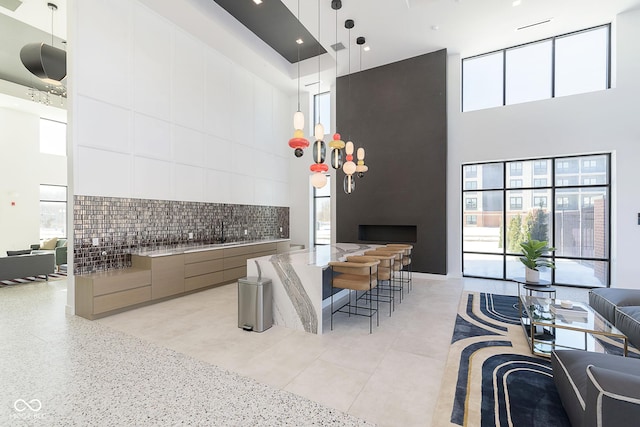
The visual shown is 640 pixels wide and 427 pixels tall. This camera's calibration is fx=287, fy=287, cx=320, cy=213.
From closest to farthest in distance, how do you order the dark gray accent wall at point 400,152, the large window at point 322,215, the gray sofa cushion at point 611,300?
the gray sofa cushion at point 611,300, the dark gray accent wall at point 400,152, the large window at point 322,215

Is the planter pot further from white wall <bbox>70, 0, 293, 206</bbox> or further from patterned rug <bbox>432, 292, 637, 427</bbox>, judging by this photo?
white wall <bbox>70, 0, 293, 206</bbox>

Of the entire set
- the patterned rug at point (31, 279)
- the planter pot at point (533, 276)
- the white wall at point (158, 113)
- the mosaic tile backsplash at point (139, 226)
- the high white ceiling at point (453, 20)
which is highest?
the high white ceiling at point (453, 20)

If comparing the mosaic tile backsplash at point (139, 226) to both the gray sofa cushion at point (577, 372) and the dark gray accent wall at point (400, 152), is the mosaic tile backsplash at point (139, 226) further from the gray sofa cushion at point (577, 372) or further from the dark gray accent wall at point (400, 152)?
the gray sofa cushion at point (577, 372)

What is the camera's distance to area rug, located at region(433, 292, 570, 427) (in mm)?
2021

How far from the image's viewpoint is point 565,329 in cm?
299

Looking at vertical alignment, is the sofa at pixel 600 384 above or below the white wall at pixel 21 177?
below

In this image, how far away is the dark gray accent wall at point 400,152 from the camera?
661 cm

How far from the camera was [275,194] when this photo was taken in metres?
8.62

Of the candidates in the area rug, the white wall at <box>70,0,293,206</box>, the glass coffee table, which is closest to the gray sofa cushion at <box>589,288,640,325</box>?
the glass coffee table

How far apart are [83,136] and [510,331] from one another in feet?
21.3

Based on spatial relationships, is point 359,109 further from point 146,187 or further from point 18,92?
point 18,92

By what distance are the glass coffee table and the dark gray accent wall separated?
3.27 m

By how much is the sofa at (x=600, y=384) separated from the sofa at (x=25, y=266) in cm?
888

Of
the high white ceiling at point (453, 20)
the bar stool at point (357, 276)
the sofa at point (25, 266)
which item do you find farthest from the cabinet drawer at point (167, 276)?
the high white ceiling at point (453, 20)
